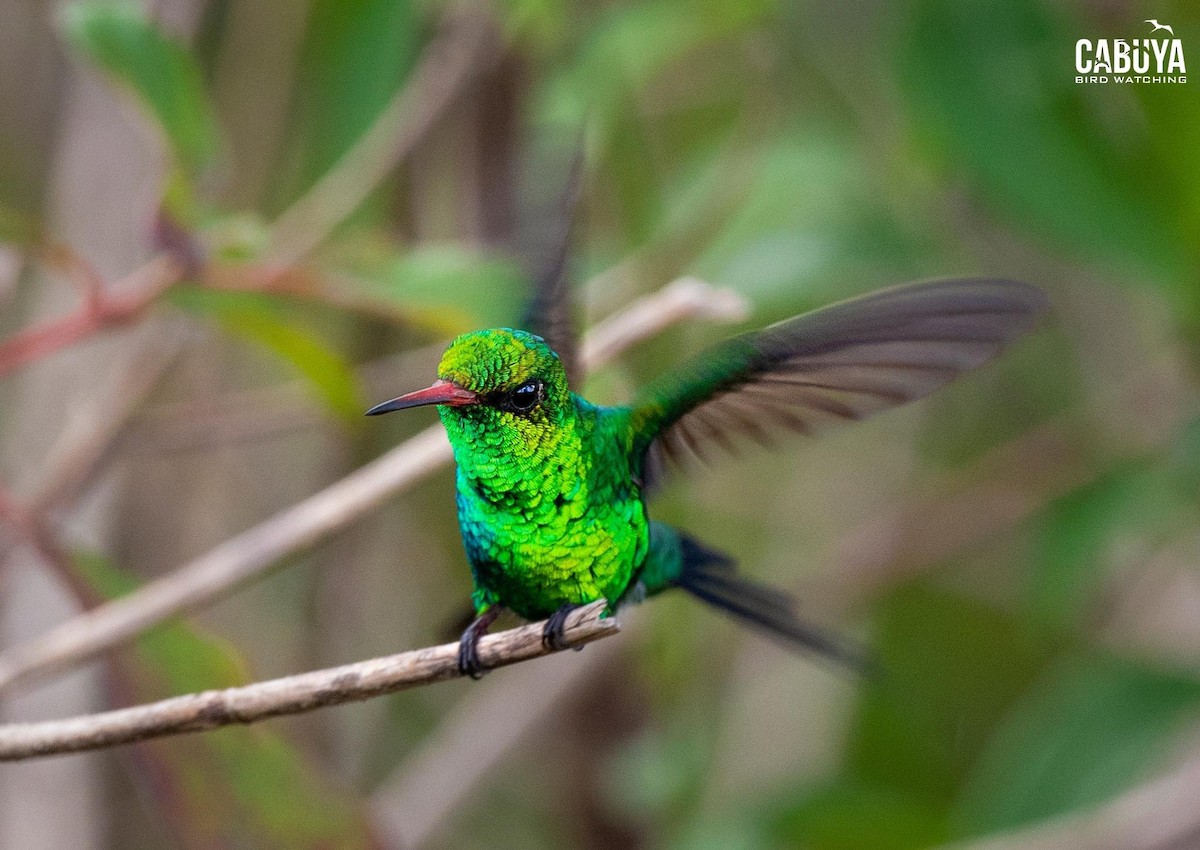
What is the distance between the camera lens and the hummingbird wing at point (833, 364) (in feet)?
5.11

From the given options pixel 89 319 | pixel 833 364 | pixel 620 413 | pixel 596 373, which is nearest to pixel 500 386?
pixel 620 413

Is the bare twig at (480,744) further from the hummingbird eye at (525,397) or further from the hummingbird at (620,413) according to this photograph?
the hummingbird eye at (525,397)

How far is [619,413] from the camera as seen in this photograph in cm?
194

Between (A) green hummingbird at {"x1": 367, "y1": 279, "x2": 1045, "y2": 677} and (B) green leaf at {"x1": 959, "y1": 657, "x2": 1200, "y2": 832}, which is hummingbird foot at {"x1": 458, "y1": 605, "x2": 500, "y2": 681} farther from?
(B) green leaf at {"x1": 959, "y1": 657, "x2": 1200, "y2": 832}

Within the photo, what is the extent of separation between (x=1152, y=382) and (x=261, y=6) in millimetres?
2502

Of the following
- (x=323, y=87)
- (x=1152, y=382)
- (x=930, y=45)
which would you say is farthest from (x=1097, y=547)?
(x=323, y=87)

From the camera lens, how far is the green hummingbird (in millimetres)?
1592

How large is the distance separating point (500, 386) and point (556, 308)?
0.44 m

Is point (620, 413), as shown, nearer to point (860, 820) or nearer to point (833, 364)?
point (833, 364)

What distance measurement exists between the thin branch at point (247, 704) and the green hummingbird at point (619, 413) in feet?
0.51

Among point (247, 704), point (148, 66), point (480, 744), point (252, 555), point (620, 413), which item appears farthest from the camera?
point (480, 744)

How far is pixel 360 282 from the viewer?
2.37 metres

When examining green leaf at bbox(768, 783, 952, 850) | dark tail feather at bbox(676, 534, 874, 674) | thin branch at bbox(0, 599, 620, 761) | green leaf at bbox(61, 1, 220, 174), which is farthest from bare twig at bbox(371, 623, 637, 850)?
thin branch at bbox(0, 599, 620, 761)

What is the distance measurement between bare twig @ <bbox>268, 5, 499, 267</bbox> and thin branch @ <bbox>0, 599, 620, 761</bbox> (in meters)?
1.52
